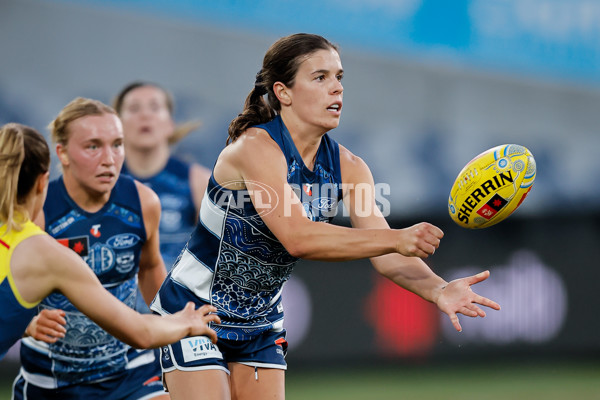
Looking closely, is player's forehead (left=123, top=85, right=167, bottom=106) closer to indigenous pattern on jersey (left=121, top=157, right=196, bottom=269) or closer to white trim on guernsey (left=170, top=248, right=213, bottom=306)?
indigenous pattern on jersey (left=121, top=157, right=196, bottom=269)

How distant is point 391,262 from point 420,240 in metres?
0.83

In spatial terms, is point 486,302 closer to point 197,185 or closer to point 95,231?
point 95,231

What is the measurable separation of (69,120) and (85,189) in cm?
40

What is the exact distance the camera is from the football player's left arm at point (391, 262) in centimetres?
400

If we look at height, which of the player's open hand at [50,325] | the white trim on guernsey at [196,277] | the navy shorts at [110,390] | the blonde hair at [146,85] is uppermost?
the blonde hair at [146,85]

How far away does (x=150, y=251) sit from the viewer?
16.1 ft

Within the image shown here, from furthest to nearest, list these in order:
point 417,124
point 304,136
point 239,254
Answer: point 417,124 → point 304,136 → point 239,254

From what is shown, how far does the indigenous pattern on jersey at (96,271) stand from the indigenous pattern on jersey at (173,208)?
2016mm

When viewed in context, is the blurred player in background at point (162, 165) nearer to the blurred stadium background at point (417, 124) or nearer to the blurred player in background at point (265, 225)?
the blurred stadium background at point (417, 124)

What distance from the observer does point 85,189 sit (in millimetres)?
4836

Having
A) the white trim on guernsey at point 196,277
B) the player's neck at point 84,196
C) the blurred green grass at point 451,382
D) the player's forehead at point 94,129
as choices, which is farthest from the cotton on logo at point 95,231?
the blurred green grass at point 451,382

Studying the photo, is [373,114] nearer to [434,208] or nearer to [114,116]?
[434,208]

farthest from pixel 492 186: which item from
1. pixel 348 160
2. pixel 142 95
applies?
pixel 142 95

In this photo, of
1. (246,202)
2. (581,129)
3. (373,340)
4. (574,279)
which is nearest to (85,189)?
(246,202)
